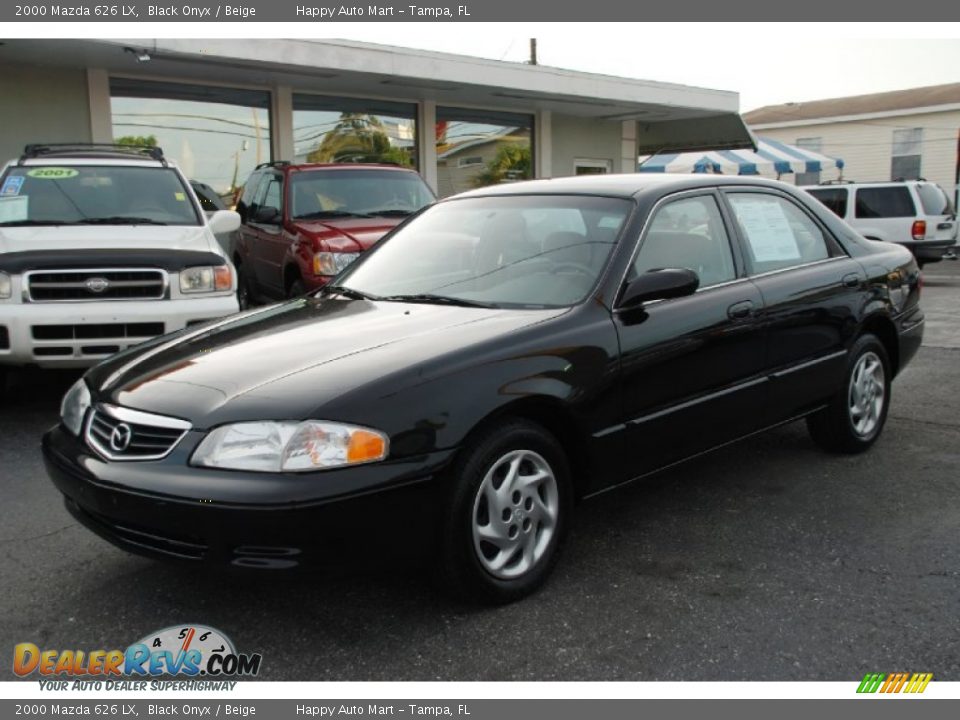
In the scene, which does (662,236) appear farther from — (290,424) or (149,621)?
(149,621)

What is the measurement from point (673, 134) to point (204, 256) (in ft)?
50.6

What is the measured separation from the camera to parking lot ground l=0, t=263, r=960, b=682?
9.30 ft

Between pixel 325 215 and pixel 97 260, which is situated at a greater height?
pixel 325 215

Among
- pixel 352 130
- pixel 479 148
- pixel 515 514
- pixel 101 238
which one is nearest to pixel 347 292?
pixel 515 514

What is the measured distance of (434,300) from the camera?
12.6ft

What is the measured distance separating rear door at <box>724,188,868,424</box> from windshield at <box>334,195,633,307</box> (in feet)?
2.96

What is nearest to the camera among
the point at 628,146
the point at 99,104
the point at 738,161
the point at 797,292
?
the point at 797,292

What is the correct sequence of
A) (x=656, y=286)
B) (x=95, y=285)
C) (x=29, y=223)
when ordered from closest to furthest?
(x=656, y=286)
(x=95, y=285)
(x=29, y=223)

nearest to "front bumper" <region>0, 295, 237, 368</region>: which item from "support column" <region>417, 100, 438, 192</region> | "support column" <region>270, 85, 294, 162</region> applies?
"support column" <region>270, 85, 294, 162</region>

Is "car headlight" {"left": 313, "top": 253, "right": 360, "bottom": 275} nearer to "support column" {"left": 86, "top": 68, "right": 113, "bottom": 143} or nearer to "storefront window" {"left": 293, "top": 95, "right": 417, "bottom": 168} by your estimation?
"support column" {"left": 86, "top": 68, "right": 113, "bottom": 143}

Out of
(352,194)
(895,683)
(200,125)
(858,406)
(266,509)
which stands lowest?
(895,683)

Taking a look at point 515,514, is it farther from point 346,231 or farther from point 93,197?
point 346,231

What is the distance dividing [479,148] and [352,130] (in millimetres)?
2737

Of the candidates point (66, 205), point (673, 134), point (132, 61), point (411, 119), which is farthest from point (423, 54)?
point (673, 134)
